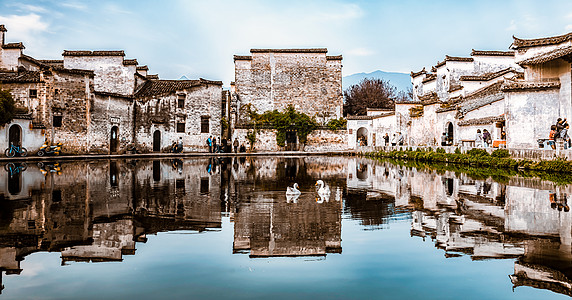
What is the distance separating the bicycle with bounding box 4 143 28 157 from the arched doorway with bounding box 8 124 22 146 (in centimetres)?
97

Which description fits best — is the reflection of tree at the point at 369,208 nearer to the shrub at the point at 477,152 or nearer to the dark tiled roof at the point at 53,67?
the shrub at the point at 477,152

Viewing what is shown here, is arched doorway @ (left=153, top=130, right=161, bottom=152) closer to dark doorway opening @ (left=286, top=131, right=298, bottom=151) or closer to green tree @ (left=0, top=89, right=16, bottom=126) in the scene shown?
dark doorway opening @ (left=286, top=131, right=298, bottom=151)

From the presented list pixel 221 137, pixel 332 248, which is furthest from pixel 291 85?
pixel 332 248

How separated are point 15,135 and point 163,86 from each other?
1380cm

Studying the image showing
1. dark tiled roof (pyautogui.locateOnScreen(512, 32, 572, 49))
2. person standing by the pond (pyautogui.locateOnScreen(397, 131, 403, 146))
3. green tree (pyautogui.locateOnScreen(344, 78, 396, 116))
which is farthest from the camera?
green tree (pyautogui.locateOnScreen(344, 78, 396, 116))

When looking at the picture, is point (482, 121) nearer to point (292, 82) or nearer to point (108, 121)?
point (292, 82)

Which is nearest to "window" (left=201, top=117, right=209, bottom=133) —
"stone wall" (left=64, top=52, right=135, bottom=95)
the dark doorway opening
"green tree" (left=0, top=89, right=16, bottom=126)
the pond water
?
"stone wall" (left=64, top=52, right=135, bottom=95)

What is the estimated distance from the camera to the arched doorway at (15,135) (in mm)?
27516

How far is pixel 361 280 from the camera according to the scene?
4254mm

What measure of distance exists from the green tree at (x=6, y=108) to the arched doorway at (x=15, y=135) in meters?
1.46

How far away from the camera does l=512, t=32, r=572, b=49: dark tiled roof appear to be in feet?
77.8

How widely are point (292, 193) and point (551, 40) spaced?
21187 mm

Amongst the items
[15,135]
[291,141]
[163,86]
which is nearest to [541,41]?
[291,141]

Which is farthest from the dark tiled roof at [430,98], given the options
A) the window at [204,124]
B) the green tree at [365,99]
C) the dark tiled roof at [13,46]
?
the dark tiled roof at [13,46]
